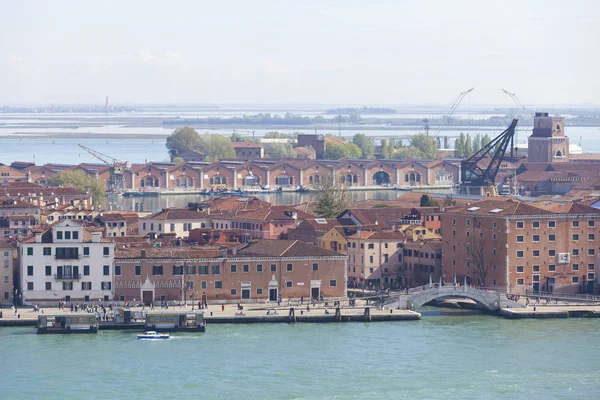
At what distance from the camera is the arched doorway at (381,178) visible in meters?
104

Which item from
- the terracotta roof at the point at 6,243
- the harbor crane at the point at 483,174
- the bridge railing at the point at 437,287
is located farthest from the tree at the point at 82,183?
the bridge railing at the point at 437,287

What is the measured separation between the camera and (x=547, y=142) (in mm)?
99188

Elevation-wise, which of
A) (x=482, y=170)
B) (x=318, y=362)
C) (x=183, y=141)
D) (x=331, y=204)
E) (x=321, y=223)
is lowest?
(x=318, y=362)

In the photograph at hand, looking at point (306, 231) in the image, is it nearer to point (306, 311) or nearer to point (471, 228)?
point (471, 228)

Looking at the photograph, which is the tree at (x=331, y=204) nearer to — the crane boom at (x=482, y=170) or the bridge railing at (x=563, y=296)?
the bridge railing at (x=563, y=296)

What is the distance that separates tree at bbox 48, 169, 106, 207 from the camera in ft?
249

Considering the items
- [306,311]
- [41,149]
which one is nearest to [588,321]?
[306,311]

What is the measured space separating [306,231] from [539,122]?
53193 mm

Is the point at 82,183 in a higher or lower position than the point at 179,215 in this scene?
higher

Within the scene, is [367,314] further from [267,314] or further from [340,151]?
[340,151]

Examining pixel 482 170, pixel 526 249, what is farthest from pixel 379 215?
pixel 482 170

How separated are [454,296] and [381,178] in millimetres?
62759

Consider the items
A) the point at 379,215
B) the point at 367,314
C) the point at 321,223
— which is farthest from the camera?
the point at 379,215

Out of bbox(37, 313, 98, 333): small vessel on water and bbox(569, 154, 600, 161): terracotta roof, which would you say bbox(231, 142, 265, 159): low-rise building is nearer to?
bbox(569, 154, 600, 161): terracotta roof
